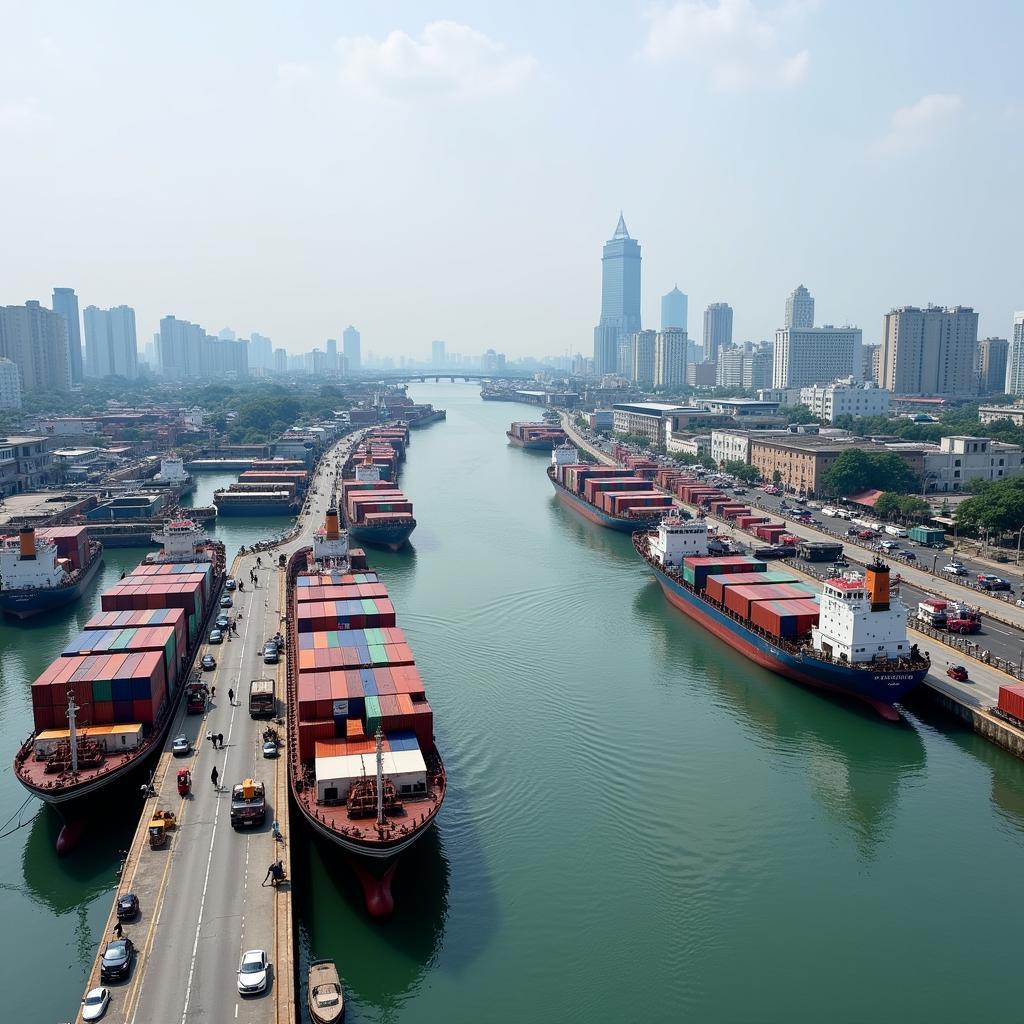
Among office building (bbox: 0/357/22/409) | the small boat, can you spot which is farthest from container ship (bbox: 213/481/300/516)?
office building (bbox: 0/357/22/409)

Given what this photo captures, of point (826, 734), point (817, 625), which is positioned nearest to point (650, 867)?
point (826, 734)

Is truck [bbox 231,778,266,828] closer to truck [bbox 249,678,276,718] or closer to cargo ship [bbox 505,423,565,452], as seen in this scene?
truck [bbox 249,678,276,718]

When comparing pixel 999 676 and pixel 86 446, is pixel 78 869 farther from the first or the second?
pixel 86 446

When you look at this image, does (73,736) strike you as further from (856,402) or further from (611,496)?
(856,402)

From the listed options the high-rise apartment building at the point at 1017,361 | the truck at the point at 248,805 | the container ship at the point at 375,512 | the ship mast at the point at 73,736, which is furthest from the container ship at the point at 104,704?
the high-rise apartment building at the point at 1017,361

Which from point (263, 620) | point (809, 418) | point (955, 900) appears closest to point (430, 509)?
point (263, 620)

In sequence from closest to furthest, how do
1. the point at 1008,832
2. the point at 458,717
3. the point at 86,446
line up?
the point at 1008,832, the point at 458,717, the point at 86,446

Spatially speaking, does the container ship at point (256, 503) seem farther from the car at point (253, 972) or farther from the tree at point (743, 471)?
the car at point (253, 972)

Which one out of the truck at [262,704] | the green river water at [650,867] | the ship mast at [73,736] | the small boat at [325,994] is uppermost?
the ship mast at [73,736]
